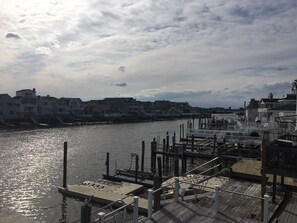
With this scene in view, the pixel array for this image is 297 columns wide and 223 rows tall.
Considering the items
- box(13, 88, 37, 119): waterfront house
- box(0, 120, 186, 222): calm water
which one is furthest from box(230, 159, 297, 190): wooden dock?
box(13, 88, 37, 119): waterfront house

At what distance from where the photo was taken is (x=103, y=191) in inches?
990

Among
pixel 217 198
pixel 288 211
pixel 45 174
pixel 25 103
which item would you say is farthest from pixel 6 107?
pixel 288 211

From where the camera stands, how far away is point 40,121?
115875 mm

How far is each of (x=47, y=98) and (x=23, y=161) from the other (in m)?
91.4

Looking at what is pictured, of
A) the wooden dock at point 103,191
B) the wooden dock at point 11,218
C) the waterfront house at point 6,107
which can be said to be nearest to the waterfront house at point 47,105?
the waterfront house at point 6,107

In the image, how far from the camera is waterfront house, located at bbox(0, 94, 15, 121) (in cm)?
10931

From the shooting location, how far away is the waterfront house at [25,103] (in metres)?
115

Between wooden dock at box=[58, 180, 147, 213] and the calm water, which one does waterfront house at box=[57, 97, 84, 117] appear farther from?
wooden dock at box=[58, 180, 147, 213]

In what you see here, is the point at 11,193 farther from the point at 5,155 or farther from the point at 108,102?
the point at 108,102

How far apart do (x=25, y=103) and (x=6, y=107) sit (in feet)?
28.0

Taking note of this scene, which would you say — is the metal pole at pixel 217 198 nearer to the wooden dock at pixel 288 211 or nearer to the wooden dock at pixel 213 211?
the wooden dock at pixel 213 211

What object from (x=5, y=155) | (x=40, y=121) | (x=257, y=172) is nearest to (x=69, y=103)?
(x=40, y=121)

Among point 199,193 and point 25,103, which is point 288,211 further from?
point 25,103

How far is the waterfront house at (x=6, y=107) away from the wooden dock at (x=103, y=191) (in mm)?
91949
